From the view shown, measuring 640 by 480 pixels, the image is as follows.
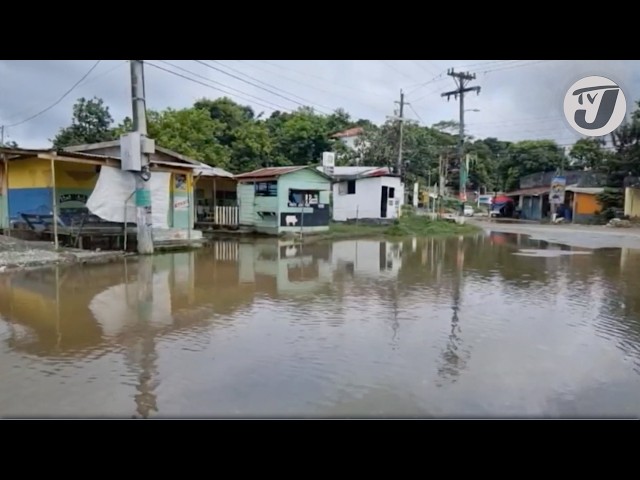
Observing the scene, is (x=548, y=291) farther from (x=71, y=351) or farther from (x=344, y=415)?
(x=71, y=351)

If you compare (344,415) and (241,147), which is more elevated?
(241,147)

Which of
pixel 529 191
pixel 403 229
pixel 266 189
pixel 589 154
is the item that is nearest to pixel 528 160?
pixel 529 191

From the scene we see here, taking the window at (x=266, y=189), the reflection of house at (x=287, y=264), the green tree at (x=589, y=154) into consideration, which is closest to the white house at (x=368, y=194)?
the window at (x=266, y=189)

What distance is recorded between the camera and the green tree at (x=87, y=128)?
22391 mm

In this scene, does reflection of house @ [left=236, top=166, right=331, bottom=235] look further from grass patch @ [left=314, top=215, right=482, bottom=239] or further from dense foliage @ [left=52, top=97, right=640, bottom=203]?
dense foliage @ [left=52, top=97, right=640, bottom=203]

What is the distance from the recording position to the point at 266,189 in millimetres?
17328

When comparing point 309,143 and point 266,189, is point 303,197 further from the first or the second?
point 309,143

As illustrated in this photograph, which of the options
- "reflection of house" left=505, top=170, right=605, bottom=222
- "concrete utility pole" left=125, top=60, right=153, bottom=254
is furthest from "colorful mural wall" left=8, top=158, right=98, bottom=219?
"reflection of house" left=505, top=170, right=605, bottom=222

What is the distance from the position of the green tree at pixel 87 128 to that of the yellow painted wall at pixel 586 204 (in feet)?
92.5
